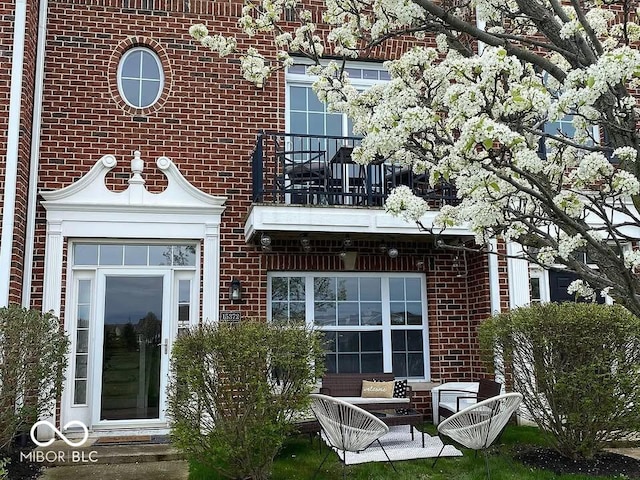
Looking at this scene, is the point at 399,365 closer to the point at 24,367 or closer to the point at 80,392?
the point at 80,392

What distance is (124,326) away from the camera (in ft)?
24.3

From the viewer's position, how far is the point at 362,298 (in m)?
8.18

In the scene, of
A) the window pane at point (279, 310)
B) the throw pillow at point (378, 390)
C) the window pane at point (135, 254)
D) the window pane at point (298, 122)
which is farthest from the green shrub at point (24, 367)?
the window pane at point (298, 122)

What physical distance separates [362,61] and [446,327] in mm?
3910

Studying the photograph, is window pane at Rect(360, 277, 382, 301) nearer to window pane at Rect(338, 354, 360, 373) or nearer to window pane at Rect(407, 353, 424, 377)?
window pane at Rect(338, 354, 360, 373)

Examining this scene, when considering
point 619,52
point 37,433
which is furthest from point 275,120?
point 619,52

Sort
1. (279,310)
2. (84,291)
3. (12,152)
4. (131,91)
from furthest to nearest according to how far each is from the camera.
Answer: (279,310)
(131,91)
(84,291)
(12,152)

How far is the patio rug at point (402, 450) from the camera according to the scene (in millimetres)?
5875

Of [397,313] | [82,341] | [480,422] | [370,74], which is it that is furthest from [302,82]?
[480,422]

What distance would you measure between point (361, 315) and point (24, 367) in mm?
4115

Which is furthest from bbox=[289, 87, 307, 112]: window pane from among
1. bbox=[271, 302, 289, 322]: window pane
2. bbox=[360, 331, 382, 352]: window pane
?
bbox=[360, 331, 382, 352]: window pane

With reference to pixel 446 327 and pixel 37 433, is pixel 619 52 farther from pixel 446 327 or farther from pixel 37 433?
pixel 37 433

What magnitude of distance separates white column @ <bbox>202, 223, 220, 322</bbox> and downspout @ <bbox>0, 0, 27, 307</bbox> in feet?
7.15

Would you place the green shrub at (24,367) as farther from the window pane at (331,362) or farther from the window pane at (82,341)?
the window pane at (331,362)
